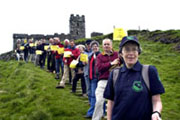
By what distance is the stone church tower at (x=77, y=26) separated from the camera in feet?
168

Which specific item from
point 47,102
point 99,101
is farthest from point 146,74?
point 47,102

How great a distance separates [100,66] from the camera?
507 cm

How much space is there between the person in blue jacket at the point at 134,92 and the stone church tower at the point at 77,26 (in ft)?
159

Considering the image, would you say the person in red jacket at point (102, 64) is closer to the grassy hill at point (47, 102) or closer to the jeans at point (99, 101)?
the jeans at point (99, 101)

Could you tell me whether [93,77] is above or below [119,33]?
below

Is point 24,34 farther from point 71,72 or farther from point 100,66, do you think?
point 100,66

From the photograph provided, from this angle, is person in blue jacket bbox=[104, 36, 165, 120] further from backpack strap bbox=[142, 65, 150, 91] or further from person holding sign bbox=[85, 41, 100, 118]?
person holding sign bbox=[85, 41, 100, 118]

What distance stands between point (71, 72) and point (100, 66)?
17.8 ft

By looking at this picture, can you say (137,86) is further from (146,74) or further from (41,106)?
(41,106)

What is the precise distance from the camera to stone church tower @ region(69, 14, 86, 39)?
5107cm

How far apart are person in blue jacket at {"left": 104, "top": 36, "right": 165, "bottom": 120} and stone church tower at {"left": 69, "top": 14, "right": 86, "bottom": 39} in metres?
48.4

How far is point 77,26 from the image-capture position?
51500 mm

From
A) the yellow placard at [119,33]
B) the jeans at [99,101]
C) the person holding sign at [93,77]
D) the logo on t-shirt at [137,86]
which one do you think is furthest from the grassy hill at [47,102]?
the logo on t-shirt at [137,86]

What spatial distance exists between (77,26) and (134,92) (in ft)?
164
